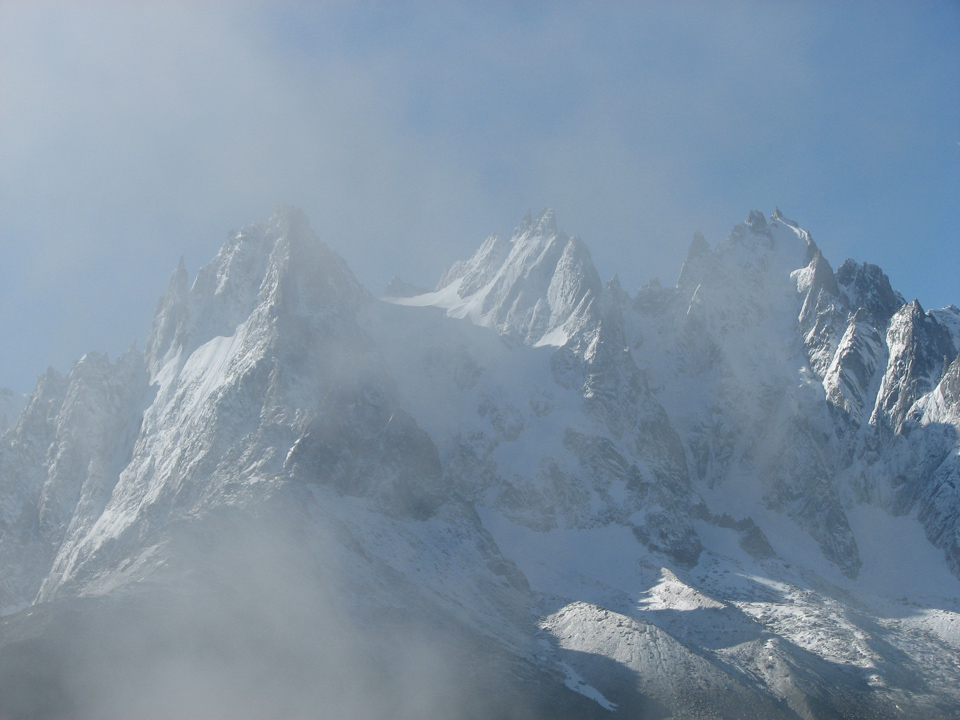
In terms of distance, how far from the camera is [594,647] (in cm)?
15462

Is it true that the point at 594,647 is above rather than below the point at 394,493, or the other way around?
below

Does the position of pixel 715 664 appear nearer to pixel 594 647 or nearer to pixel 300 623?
pixel 594 647

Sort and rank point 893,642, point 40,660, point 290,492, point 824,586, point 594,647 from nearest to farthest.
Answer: point 40,660, point 594,647, point 893,642, point 290,492, point 824,586

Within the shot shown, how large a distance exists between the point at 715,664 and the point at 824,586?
56.3 meters

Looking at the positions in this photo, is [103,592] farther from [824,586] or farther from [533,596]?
[824,586]

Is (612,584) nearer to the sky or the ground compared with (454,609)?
nearer to the sky

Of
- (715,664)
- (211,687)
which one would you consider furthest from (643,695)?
(211,687)

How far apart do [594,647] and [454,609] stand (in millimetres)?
25742


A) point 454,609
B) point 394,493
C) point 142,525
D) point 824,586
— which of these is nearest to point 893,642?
point 824,586

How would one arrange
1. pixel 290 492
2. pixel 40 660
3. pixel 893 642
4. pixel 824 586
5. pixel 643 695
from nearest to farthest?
pixel 40 660
pixel 643 695
pixel 893 642
pixel 290 492
pixel 824 586

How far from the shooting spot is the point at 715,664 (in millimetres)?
148000

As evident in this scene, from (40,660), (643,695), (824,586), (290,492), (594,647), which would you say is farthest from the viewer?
(824,586)

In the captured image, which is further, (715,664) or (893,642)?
(893,642)

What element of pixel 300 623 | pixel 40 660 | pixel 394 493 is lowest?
pixel 40 660
